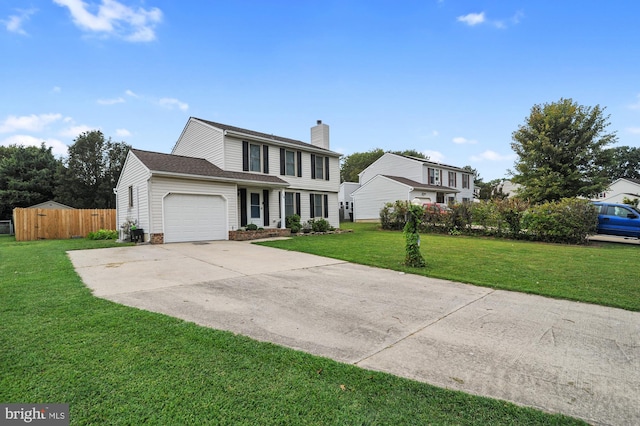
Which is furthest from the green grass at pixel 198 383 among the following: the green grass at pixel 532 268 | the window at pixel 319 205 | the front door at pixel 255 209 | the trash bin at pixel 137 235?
the window at pixel 319 205

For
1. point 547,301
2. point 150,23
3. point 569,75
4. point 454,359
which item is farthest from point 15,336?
point 569,75

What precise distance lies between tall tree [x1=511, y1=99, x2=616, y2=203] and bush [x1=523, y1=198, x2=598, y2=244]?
11616mm

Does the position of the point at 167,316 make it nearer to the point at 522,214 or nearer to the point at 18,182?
the point at 522,214

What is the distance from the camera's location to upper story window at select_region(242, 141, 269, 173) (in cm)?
1536

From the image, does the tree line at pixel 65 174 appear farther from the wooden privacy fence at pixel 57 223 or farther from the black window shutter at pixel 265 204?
the black window shutter at pixel 265 204

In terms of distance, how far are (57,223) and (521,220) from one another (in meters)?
24.4

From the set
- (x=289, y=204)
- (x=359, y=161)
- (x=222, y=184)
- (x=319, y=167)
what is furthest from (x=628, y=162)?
(x=222, y=184)

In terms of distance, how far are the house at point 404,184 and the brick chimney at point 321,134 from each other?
32.9 feet

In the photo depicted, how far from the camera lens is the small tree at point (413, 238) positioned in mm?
7047

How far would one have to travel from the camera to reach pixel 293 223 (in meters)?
16.3

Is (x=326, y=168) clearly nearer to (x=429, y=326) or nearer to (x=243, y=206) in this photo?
(x=243, y=206)

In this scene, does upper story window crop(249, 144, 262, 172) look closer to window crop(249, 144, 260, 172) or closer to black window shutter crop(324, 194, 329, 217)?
window crop(249, 144, 260, 172)

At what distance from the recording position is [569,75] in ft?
43.7

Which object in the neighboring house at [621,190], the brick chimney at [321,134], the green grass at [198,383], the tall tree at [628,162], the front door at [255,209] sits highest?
the tall tree at [628,162]
